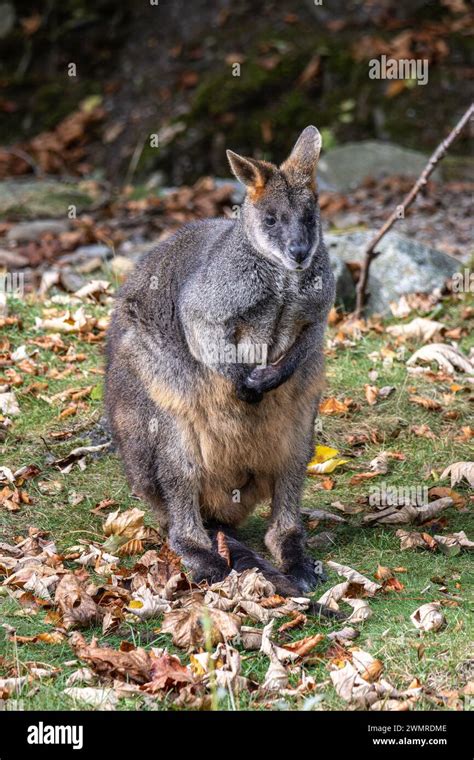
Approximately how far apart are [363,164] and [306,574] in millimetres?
8682

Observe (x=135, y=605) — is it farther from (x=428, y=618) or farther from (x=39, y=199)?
(x=39, y=199)

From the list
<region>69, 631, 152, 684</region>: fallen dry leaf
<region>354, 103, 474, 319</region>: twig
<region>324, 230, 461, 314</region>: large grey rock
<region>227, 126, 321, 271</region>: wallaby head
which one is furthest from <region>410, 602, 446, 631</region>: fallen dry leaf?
<region>324, 230, 461, 314</region>: large grey rock

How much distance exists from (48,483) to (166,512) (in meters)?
0.95

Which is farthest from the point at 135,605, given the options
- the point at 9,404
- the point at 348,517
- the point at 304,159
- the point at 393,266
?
the point at 393,266

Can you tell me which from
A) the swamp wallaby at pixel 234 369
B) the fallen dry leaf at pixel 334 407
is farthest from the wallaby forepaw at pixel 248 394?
the fallen dry leaf at pixel 334 407

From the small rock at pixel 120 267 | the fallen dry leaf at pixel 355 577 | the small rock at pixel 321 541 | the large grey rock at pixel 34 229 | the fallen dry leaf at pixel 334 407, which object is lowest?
the small rock at pixel 321 541

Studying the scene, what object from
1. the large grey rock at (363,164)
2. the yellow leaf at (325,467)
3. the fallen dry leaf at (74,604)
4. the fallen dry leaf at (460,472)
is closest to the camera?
the fallen dry leaf at (74,604)

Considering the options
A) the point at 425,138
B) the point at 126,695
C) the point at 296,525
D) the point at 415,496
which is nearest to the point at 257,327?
the point at 296,525

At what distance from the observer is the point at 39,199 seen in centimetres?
1223

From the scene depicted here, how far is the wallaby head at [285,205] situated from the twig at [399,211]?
230cm

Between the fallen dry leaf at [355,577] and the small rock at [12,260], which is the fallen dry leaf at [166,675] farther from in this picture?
the small rock at [12,260]

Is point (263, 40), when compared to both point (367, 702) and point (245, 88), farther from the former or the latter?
point (367, 702)

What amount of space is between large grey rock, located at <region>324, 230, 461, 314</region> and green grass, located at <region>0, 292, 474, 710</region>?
12.7 inches

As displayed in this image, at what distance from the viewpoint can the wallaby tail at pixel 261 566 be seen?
448cm
